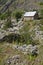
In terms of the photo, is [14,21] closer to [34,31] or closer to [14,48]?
[34,31]

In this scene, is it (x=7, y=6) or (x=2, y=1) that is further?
(x=2, y=1)

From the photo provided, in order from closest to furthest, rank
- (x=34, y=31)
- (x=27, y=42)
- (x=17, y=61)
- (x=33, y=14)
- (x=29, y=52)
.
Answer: (x=17, y=61)
(x=29, y=52)
(x=27, y=42)
(x=34, y=31)
(x=33, y=14)

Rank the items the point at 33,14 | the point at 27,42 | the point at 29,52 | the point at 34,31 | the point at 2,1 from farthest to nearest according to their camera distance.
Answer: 1. the point at 2,1
2. the point at 33,14
3. the point at 34,31
4. the point at 27,42
5. the point at 29,52

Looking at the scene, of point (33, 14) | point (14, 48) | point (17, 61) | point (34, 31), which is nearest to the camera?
point (17, 61)

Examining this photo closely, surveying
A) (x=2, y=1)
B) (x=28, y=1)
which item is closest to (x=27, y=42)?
(x=28, y=1)

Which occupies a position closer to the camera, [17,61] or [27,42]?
[17,61]

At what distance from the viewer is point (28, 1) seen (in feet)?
129

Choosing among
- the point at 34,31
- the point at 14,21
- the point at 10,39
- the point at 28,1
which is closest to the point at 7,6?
the point at 28,1

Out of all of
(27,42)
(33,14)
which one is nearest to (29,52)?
(27,42)

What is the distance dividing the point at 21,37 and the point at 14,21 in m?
9.62

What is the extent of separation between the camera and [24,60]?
1274 centimetres

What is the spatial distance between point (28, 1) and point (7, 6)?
3907 mm

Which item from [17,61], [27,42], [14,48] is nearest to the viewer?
[17,61]

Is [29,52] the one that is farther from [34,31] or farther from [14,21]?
[14,21]
